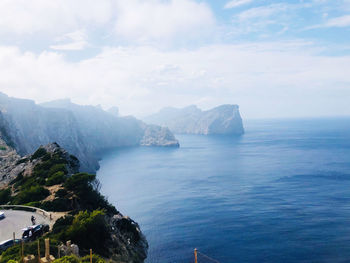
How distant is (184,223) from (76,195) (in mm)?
40135

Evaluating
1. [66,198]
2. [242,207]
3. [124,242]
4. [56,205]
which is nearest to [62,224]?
[56,205]

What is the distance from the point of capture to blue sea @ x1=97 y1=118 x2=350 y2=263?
6562cm

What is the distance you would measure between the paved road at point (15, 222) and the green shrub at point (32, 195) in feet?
17.2

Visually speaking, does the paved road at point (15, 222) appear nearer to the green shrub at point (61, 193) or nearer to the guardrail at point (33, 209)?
the guardrail at point (33, 209)

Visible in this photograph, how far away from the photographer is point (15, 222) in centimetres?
4009

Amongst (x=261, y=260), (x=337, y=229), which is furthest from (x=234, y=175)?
(x=261, y=260)

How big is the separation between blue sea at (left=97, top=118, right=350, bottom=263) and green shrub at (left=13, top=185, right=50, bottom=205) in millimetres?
25352

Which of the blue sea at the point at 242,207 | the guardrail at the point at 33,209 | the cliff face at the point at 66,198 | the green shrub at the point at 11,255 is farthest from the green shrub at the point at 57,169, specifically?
the green shrub at the point at 11,255

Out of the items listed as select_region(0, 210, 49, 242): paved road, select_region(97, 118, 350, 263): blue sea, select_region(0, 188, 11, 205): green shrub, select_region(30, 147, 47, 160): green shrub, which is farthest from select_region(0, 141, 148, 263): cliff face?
select_region(97, 118, 350, 263): blue sea

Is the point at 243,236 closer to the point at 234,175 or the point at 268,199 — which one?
the point at 268,199

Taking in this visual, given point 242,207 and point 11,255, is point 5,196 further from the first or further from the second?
point 242,207

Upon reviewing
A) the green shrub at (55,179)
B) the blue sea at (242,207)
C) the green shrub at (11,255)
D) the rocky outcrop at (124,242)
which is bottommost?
the blue sea at (242,207)

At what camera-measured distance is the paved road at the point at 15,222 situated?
3557 cm

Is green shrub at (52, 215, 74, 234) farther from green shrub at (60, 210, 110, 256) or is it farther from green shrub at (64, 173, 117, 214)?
green shrub at (64, 173, 117, 214)
